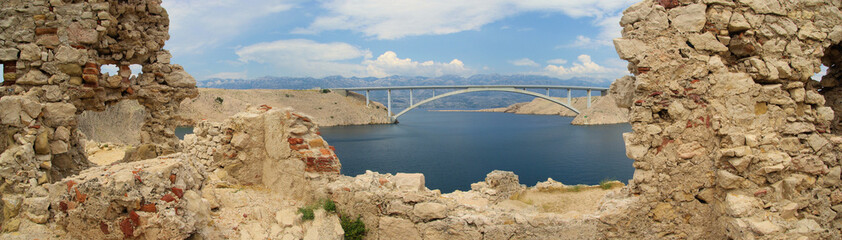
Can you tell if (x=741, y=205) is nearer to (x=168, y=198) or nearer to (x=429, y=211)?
(x=429, y=211)

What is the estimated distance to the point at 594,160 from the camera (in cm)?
3019

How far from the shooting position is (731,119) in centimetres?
548

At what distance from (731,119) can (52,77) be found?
28.5 feet

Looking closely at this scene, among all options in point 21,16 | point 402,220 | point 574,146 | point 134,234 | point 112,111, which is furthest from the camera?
point 574,146

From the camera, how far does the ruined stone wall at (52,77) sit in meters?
5.19

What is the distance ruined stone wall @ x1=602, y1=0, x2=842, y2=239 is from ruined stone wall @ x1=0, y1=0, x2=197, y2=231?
23.3 feet

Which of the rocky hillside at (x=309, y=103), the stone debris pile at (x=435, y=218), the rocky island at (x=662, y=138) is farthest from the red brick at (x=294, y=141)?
the rocky hillside at (x=309, y=103)

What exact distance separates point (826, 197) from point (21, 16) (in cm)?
1041

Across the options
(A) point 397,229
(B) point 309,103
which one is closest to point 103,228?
(A) point 397,229

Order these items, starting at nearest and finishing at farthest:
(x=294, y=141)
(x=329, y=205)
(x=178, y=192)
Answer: (x=178, y=192)
(x=329, y=205)
(x=294, y=141)

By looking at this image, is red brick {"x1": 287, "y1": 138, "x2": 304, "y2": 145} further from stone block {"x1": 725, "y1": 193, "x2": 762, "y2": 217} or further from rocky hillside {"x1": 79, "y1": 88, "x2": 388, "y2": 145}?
rocky hillside {"x1": 79, "y1": 88, "x2": 388, "y2": 145}

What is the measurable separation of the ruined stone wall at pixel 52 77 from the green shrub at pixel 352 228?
3505 millimetres

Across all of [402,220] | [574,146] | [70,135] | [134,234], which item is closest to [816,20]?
[402,220]

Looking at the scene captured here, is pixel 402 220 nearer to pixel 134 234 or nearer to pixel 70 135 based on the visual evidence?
pixel 134 234
